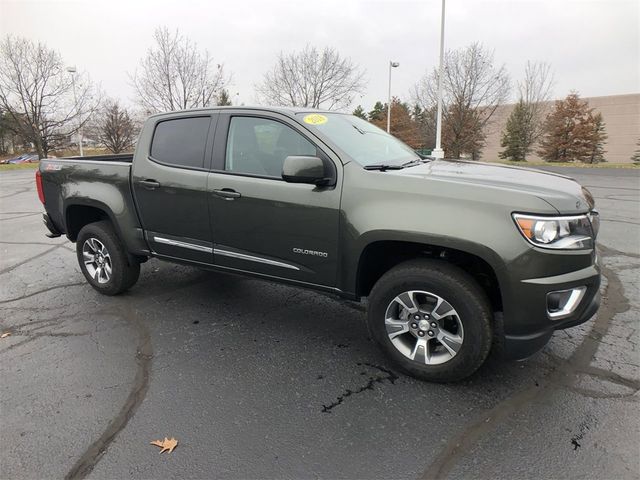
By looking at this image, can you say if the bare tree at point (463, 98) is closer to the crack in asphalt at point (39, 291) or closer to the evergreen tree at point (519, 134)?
the evergreen tree at point (519, 134)

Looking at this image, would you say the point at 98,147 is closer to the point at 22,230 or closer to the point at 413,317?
the point at 22,230

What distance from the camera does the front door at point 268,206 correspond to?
3.12 meters

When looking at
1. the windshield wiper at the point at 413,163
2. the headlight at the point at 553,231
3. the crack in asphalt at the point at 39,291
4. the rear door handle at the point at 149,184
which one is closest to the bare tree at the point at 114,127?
the crack in asphalt at the point at 39,291

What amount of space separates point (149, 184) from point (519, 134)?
37.4 metres

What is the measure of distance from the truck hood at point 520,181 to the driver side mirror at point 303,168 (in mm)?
541

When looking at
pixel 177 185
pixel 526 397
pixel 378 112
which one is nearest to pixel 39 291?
pixel 177 185

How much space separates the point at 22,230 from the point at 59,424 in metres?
7.05

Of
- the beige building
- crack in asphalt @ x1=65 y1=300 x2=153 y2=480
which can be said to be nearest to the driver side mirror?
crack in asphalt @ x1=65 y1=300 x2=153 y2=480

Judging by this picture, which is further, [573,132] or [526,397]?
[573,132]

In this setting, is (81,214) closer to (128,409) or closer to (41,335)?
(41,335)

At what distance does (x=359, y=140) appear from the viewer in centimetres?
355

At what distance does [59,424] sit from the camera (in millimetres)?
Result: 2553

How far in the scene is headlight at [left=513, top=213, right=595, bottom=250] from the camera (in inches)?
97.6

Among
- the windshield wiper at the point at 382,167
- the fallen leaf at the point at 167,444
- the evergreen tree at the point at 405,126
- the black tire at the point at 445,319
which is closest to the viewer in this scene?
the fallen leaf at the point at 167,444
